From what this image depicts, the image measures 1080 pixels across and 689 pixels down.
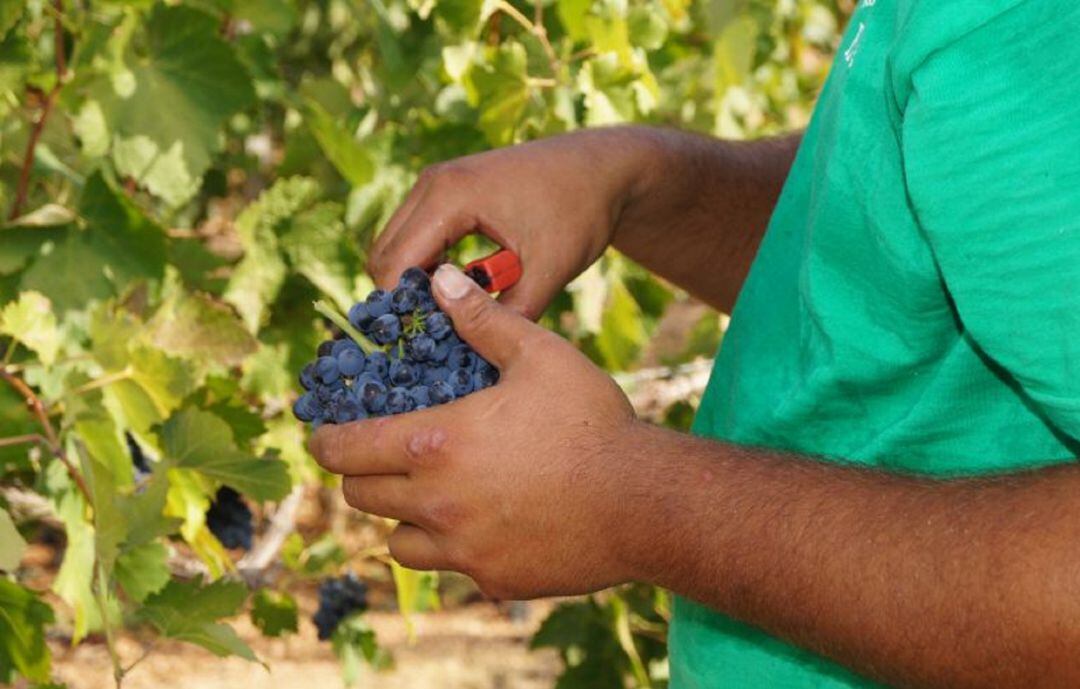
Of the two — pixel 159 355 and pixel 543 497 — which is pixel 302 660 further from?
pixel 543 497

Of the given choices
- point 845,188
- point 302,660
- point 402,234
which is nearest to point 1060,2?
point 845,188

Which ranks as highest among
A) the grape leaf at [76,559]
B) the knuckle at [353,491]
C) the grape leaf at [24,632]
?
the knuckle at [353,491]

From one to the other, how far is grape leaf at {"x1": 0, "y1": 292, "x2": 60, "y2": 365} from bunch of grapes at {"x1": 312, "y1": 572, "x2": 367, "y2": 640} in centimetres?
113

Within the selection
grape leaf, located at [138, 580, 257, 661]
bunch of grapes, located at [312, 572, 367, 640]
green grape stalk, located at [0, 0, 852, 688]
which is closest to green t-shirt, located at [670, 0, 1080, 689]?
grape leaf, located at [138, 580, 257, 661]

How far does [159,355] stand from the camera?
201 centimetres

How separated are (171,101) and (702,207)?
85 cm

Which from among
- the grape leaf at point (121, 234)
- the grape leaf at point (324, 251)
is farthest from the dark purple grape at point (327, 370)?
the grape leaf at point (324, 251)

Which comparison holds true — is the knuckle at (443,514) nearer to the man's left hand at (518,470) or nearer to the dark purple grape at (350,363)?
the man's left hand at (518,470)

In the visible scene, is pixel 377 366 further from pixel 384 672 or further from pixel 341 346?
pixel 384 672

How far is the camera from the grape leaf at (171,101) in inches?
86.1

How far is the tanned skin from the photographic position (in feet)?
3.43

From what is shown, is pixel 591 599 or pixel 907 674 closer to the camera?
pixel 907 674

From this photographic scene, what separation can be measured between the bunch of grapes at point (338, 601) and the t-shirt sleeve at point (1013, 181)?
6.98 feet

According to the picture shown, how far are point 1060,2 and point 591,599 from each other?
8.07ft
